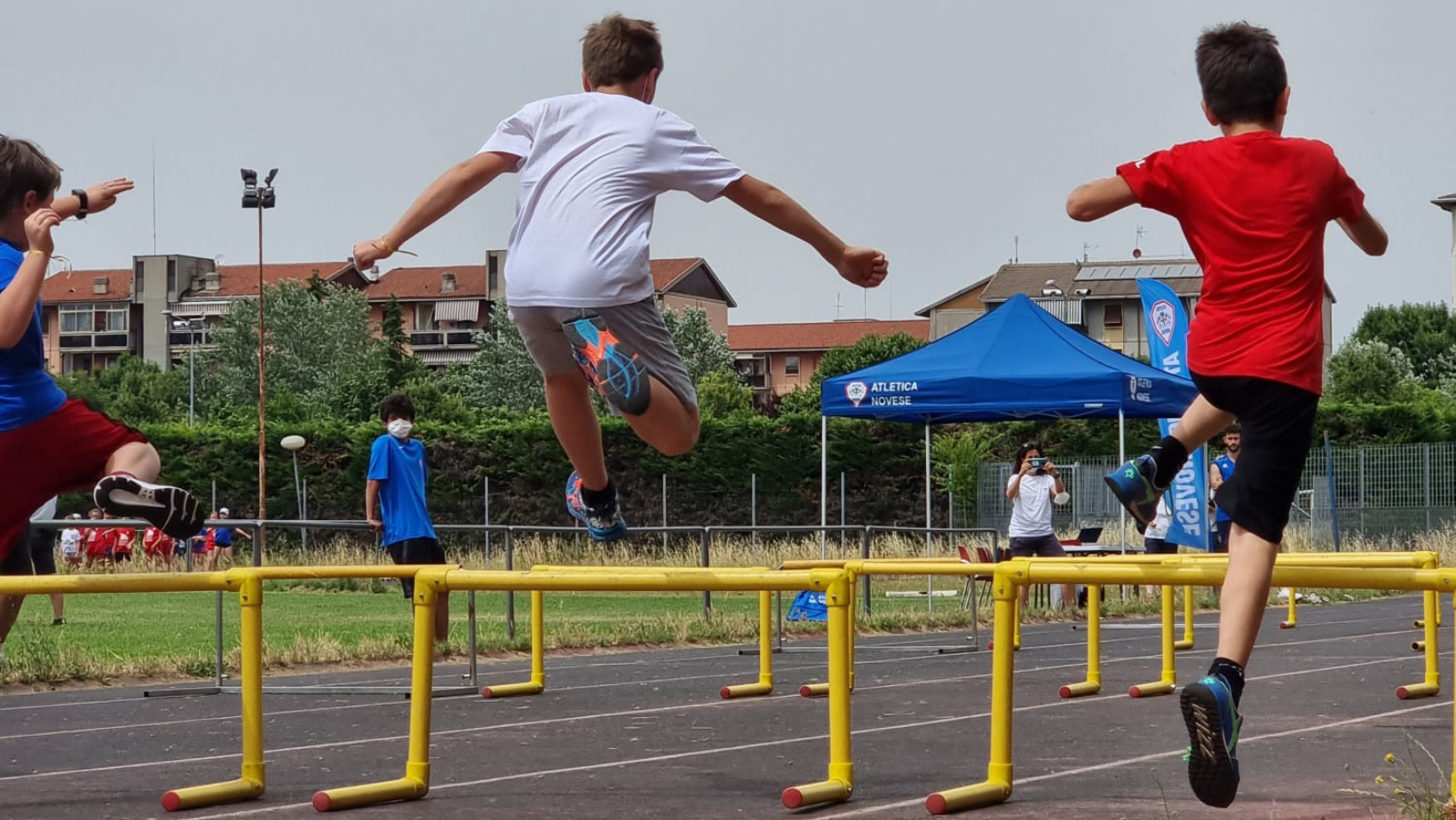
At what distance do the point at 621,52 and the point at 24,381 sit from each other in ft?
7.32

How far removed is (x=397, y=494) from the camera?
12.1m

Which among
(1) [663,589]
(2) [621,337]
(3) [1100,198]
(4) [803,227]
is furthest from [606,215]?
(3) [1100,198]

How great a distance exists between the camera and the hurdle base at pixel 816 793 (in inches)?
224

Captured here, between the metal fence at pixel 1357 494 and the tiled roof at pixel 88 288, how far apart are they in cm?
10840

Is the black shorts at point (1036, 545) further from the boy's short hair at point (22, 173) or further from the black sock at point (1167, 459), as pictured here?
the boy's short hair at point (22, 173)

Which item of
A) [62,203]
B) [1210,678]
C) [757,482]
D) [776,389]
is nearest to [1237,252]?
[1210,678]

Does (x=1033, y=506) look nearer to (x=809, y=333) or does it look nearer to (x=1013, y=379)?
(x=1013, y=379)

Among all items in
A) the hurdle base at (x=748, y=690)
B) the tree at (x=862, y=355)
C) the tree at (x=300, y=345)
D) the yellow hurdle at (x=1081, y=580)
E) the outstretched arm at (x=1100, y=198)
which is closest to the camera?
the outstretched arm at (x=1100, y=198)

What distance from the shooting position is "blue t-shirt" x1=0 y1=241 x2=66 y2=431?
5773 millimetres

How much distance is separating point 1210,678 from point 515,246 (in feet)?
8.16

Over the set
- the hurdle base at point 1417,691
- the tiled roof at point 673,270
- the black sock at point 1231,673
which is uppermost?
the tiled roof at point 673,270

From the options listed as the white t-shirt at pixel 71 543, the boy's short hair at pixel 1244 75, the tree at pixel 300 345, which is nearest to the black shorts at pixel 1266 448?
the boy's short hair at pixel 1244 75

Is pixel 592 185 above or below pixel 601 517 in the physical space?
above

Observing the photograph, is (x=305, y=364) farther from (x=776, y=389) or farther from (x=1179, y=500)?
(x=1179, y=500)
